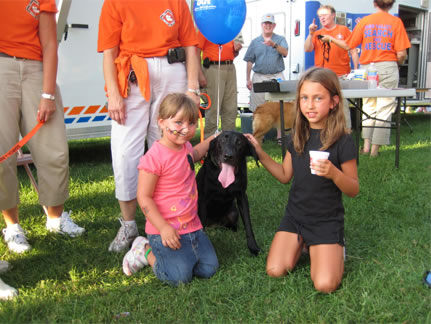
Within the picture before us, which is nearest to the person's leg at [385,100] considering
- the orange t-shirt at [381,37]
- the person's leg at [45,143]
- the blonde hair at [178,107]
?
the orange t-shirt at [381,37]

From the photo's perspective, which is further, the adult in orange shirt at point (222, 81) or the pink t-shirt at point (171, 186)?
the adult in orange shirt at point (222, 81)

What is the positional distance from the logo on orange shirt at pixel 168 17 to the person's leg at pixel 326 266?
5.83 feet

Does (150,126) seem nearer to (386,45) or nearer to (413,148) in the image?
(386,45)

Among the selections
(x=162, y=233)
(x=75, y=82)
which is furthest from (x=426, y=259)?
(x=75, y=82)

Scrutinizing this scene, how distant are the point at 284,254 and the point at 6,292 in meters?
1.66

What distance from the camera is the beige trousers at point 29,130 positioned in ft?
8.68

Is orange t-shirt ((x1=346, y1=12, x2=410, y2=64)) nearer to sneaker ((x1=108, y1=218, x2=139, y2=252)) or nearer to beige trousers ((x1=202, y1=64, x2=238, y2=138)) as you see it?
beige trousers ((x1=202, y1=64, x2=238, y2=138))

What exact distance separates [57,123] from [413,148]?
228 inches

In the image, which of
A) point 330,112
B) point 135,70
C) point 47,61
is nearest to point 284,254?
point 330,112

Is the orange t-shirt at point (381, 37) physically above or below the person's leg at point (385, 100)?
above

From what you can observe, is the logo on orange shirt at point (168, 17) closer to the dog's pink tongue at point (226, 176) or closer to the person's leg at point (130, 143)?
the person's leg at point (130, 143)

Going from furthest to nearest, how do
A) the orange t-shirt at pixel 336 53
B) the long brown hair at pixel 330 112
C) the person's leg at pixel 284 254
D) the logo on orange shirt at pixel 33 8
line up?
the orange t-shirt at pixel 336 53 < the logo on orange shirt at pixel 33 8 < the person's leg at pixel 284 254 < the long brown hair at pixel 330 112

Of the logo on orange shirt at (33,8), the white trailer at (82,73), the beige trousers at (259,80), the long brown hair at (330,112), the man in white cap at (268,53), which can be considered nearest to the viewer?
the long brown hair at (330,112)

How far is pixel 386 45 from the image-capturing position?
577 cm
